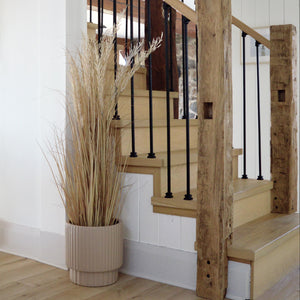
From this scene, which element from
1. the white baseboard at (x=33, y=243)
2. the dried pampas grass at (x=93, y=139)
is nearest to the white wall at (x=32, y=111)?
the white baseboard at (x=33, y=243)

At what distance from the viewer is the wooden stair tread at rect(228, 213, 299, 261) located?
218cm

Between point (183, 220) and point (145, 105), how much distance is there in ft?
3.37

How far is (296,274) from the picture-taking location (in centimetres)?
262

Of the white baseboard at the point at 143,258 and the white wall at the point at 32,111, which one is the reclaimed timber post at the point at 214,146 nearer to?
the white baseboard at the point at 143,258

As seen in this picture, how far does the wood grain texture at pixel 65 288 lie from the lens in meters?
2.22

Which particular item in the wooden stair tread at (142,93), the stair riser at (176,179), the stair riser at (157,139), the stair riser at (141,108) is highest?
the wooden stair tread at (142,93)

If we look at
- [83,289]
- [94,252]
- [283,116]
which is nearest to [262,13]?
[283,116]

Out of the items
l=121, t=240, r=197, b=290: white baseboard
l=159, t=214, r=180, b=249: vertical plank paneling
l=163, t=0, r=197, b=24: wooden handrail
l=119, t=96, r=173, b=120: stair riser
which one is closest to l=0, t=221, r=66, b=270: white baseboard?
l=121, t=240, r=197, b=290: white baseboard

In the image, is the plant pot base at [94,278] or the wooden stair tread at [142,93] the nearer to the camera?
the plant pot base at [94,278]

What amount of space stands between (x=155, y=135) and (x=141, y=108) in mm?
286

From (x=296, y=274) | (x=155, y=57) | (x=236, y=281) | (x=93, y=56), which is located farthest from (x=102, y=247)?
(x=155, y=57)

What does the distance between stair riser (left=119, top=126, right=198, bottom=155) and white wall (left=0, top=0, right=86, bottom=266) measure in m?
0.37

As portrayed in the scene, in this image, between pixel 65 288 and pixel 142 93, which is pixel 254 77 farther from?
pixel 65 288

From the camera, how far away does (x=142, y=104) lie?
10.2 feet
